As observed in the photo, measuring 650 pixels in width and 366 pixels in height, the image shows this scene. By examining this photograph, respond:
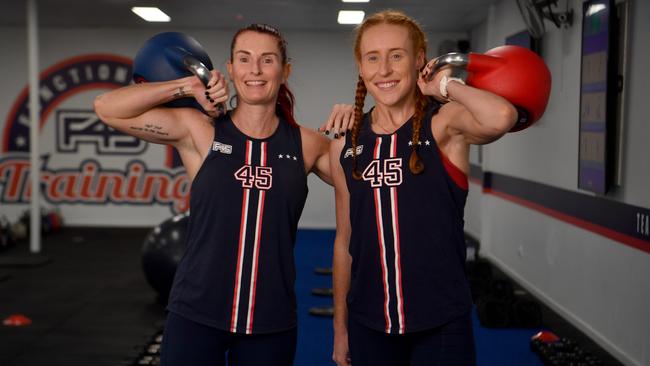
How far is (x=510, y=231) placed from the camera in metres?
6.03

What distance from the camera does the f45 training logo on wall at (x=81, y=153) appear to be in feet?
28.7

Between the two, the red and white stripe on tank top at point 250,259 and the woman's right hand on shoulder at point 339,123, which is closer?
the red and white stripe on tank top at point 250,259

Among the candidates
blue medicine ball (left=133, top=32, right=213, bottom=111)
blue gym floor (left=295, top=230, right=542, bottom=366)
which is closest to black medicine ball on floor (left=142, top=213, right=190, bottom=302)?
blue gym floor (left=295, top=230, right=542, bottom=366)

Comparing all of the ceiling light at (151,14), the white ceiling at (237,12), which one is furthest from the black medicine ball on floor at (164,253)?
the ceiling light at (151,14)

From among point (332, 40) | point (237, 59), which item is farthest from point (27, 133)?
point (237, 59)

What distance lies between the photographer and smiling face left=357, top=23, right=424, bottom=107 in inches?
69.9

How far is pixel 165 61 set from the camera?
76.8 inches

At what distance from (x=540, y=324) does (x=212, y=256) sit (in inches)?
128

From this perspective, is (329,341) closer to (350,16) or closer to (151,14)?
(350,16)

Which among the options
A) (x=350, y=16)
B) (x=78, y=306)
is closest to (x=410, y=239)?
(x=78, y=306)

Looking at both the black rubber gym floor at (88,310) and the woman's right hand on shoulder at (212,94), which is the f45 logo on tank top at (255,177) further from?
the black rubber gym floor at (88,310)

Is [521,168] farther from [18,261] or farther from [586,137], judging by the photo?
[18,261]

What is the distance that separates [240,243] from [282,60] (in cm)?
59

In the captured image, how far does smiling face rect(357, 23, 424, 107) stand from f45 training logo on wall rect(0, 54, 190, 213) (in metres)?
7.26
